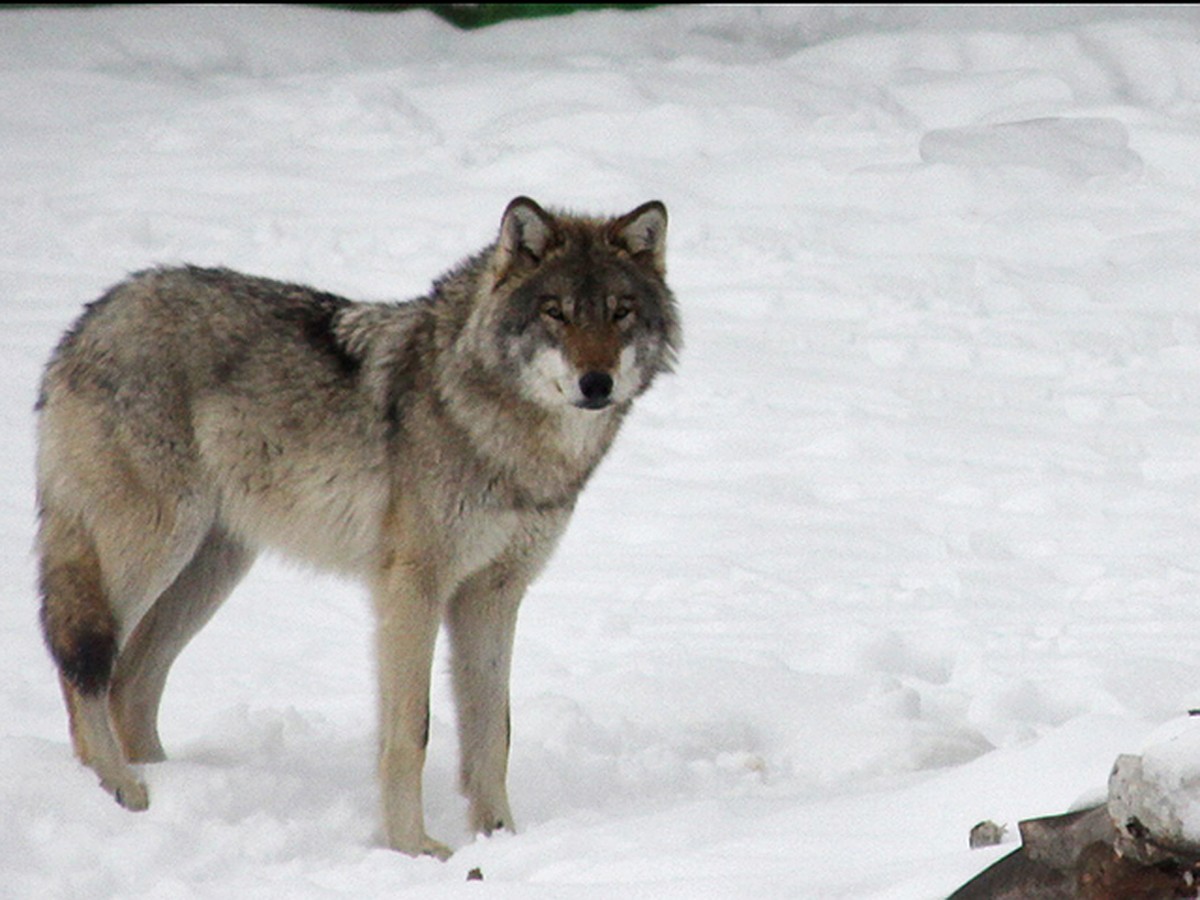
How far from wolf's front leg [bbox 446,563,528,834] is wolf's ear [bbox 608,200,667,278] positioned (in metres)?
1.00

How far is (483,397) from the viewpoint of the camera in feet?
→ 16.4

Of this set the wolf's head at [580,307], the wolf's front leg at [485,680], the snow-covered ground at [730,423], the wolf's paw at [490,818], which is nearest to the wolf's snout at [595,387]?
the wolf's head at [580,307]

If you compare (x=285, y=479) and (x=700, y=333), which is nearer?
(x=285, y=479)

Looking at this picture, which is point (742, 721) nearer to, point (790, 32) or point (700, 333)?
point (700, 333)

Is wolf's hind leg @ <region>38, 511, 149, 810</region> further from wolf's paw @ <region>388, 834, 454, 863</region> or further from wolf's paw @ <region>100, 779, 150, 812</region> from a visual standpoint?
wolf's paw @ <region>388, 834, 454, 863</region>

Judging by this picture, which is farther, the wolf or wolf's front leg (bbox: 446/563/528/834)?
wolf's front leg (bbox: 446/563/528/834)

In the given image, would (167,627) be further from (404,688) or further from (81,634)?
(404,688)

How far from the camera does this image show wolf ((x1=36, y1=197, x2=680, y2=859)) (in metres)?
4.94

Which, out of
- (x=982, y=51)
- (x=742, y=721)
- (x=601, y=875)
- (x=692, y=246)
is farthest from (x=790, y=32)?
(x=601, y=875)

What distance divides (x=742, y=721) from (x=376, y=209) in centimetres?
649

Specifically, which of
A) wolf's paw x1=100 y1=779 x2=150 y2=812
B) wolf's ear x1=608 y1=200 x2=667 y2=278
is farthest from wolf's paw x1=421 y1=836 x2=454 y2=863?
wolf's ear x1=608 y1=200 x2=667 y2=278

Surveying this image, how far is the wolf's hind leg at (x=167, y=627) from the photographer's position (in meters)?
5.33

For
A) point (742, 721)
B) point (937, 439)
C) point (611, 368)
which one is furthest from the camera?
point (937, 439)

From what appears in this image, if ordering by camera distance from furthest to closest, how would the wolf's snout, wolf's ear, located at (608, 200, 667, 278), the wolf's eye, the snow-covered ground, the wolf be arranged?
wolf's ear, located at (608, 200, 667, 278)
the wolf
the wolf's eye
the wolf's snout
the snow-covered ground
